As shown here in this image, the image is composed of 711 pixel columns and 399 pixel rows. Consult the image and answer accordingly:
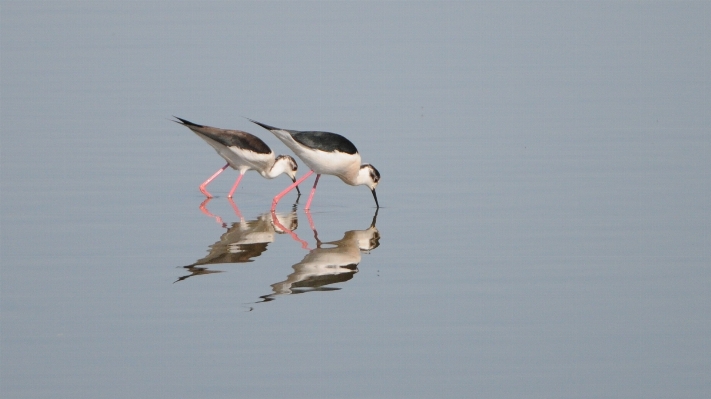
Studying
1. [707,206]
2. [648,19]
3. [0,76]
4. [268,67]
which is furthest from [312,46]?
[707,206]

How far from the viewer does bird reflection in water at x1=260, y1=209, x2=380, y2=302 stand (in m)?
8.00

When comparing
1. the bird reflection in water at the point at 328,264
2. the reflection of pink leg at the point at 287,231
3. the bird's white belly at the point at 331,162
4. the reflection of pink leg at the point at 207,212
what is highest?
the bird's white belly at the point at 331,162

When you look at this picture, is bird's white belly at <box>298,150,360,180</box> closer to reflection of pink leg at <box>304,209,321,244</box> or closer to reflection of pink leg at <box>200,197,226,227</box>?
reflection of pink leg at <box>304,209,321,244</box>

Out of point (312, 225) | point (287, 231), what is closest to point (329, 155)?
point (312, 225)

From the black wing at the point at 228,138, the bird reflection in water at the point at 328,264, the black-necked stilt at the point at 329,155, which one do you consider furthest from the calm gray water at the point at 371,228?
the black wing at the point at 228,138

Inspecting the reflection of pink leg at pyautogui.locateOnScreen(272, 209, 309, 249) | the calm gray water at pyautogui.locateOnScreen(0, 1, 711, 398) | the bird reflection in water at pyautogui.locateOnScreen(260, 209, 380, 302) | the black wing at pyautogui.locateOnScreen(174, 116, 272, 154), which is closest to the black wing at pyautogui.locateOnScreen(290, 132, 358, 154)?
the calm gray water at pyautogui.locateOnScreen(0, 1, 711, 398)

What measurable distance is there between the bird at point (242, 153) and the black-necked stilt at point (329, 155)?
84cm

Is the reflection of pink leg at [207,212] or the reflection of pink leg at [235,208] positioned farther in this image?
the reflection of pink leg at [235,208]

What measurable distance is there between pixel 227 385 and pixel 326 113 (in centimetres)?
994

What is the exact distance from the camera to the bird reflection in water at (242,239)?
879cm

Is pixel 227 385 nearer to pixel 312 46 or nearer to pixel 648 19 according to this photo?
pixel 312 46

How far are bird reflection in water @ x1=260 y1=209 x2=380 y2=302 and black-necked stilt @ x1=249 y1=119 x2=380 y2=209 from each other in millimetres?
946

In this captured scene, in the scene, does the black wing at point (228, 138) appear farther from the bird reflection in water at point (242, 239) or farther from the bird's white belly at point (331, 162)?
the bird's white belly at point (331, 162)

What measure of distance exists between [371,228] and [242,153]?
246 cm
